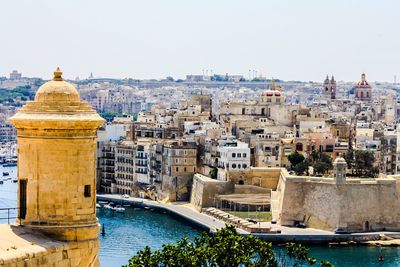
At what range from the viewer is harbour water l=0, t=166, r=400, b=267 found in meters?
25.2

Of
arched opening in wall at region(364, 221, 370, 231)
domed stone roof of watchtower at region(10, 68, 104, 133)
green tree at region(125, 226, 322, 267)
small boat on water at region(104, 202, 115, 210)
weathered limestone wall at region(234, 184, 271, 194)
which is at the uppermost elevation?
domed stone roof of watchtower at region(10, 68, 104, 133)

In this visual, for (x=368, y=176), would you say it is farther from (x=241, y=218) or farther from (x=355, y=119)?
(x=355, y=119)

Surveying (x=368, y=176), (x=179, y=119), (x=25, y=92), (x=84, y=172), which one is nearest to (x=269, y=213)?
(x=368, y=176)

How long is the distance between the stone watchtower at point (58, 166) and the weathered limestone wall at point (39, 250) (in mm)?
24

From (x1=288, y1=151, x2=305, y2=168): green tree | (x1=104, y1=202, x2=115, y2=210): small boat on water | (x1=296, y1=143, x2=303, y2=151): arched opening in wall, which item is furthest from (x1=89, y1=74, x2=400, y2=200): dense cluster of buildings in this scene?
(x1=104, y1=202, x2=115, y2=210): small boat on water

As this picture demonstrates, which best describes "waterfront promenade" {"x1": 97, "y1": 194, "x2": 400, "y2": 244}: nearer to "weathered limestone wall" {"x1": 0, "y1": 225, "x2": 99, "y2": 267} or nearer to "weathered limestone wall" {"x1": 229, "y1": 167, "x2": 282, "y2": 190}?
"weathered limestone wall" {"x1": 229, "y1": 167, "x2": 282, "y2": 190}

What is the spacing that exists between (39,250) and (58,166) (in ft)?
1.81

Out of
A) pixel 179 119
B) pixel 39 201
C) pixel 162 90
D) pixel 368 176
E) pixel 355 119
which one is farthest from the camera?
pixel 162 90

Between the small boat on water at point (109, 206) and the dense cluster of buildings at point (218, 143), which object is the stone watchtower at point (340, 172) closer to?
the dense cluster of buildings at point (218, 143)

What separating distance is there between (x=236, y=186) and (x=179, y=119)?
34.0 ft

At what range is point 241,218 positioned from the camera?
30719 mm

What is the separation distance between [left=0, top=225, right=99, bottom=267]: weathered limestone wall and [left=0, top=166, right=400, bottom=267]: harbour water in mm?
18339

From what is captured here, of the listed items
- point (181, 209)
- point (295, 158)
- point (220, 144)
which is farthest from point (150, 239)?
point (295, 158)

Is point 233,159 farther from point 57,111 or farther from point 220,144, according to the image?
point 57,111
